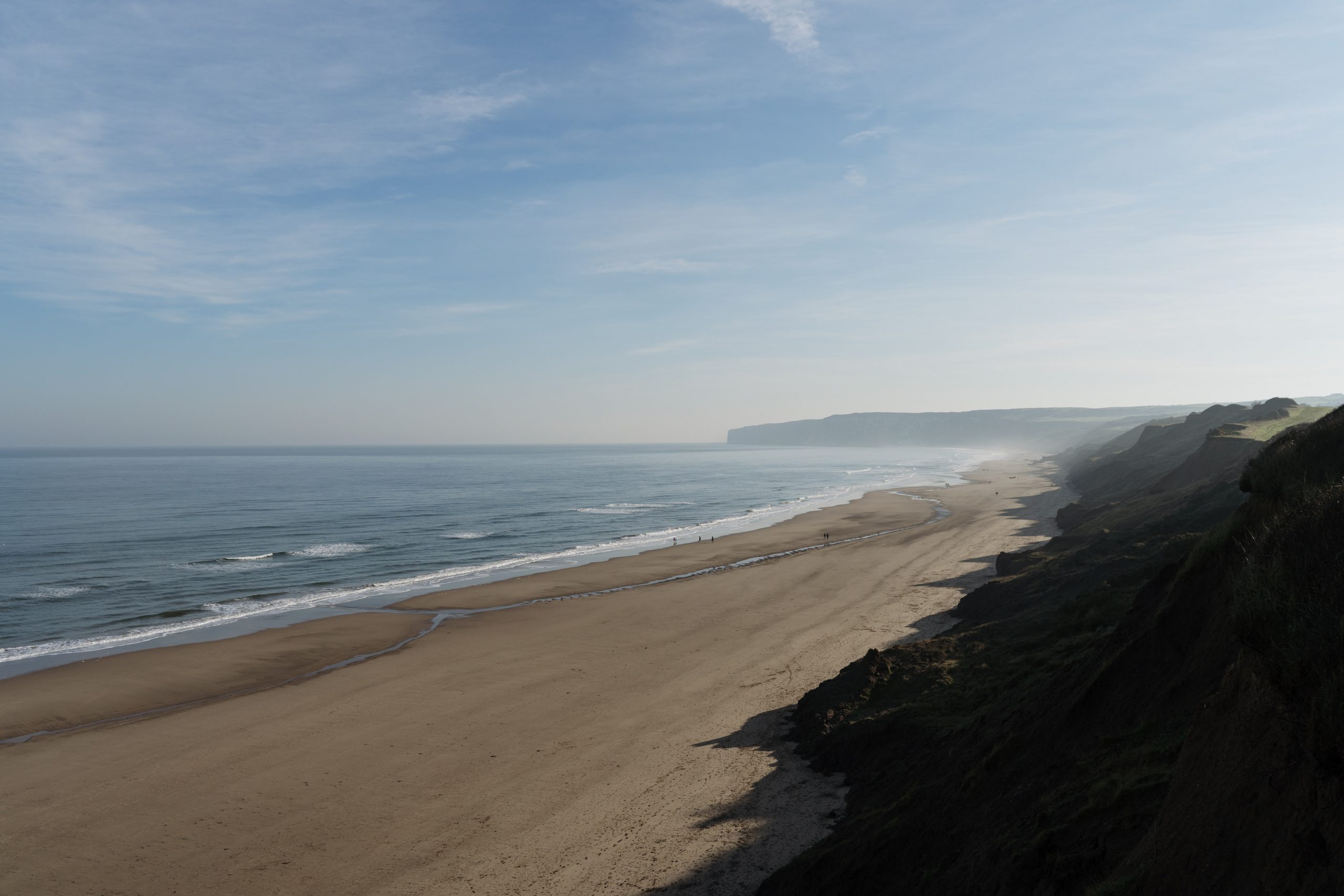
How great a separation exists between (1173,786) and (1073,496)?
63.7 meters

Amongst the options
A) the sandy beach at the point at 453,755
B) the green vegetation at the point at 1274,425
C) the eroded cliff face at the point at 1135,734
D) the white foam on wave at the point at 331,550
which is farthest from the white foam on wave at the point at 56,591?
the green vegetation at the point at 1274,425

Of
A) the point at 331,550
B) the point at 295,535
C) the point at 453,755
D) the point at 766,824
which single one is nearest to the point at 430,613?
the point at 453,755

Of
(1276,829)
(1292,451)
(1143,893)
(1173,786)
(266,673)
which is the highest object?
(1292,451)

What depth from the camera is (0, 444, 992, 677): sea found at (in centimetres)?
3048

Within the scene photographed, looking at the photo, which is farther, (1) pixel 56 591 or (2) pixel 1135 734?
(1) pixel 56 591

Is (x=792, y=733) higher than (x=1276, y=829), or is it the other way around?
(x=1276, y=829)

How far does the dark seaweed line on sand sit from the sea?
5374 millimetres

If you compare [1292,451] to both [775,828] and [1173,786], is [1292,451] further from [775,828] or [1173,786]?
[775,828]

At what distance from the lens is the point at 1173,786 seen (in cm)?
615

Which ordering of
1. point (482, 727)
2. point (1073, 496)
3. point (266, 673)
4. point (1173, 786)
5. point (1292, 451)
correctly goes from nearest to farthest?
point (1173, 786) → point (1292, 451) → point (482, 727) → point (266, 673) → point (1073, 496)

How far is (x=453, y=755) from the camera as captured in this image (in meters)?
15.9

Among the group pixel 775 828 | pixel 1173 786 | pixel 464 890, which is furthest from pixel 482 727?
pixel 1173 786

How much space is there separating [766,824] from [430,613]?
2186cm

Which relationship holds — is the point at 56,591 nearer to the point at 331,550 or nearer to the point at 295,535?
the point at 331,550
